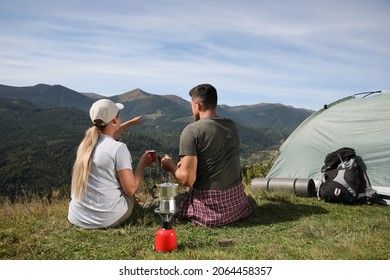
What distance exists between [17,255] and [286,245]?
3.18m

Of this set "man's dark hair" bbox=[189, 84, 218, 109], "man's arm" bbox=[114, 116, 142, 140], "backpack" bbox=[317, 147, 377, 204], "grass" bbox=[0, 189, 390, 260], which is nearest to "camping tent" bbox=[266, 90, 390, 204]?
"backpack" bbox=[317, 147, 377, 204]

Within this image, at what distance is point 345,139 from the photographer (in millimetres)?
9148

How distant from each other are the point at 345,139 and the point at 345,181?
5.08 ft

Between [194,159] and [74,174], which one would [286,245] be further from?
[74,174]

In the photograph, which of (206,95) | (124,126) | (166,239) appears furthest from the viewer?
(124,126)

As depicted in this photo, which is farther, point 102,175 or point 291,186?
point 291,186

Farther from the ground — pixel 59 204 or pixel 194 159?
pixel 194 159

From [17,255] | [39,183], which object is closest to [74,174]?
[17,255]

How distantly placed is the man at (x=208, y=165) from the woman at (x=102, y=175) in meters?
0.59

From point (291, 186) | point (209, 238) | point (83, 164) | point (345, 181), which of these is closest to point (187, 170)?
point (209, 238)

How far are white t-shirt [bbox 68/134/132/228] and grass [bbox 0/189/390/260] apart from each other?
0.57ft

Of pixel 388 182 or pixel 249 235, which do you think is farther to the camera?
pixel 388 182

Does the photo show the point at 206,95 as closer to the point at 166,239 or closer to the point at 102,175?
the point at 102,175

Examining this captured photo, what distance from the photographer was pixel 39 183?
142 metres
